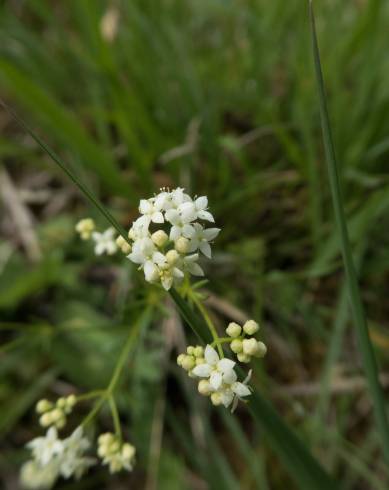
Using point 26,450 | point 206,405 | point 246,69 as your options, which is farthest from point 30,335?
point 246,69

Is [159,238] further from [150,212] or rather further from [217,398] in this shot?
[217,398]

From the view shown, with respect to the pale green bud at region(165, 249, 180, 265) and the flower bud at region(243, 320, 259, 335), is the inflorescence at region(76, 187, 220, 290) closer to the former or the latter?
the pale green bud at region(165, 249, 180, 265)

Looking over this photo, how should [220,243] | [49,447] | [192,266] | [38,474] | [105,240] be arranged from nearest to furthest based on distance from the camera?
[192,266] < [49,447] < [105,240] < [38,474] < [220,243]

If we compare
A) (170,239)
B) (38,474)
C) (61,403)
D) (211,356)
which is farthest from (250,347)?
(38,474)

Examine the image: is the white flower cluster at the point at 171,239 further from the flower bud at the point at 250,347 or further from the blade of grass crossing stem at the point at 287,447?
the flower bud at the point at 250,347

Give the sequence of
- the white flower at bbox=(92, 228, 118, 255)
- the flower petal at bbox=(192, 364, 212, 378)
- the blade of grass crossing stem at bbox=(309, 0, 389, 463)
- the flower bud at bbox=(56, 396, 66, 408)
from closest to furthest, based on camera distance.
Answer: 1. the blade of grass crossing stem at bbox=(309, 0, 389, 463)
2. the flower petal at bbox=(192, 364, 212, 378)
3. the flower bud at bbox=(56, 396, 66, 408)
4. the white flower at bbox=(92, 228, 118, 255)

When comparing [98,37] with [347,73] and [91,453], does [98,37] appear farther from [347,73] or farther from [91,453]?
[91,453]

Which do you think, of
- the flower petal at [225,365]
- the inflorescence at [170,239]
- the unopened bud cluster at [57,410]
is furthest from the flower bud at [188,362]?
the unopened bud cluster at [57,410]

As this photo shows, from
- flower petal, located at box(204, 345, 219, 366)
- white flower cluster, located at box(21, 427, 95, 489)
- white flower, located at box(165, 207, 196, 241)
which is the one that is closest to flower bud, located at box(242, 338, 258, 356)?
flower petal, located at box(204, 345, 219, 366)
